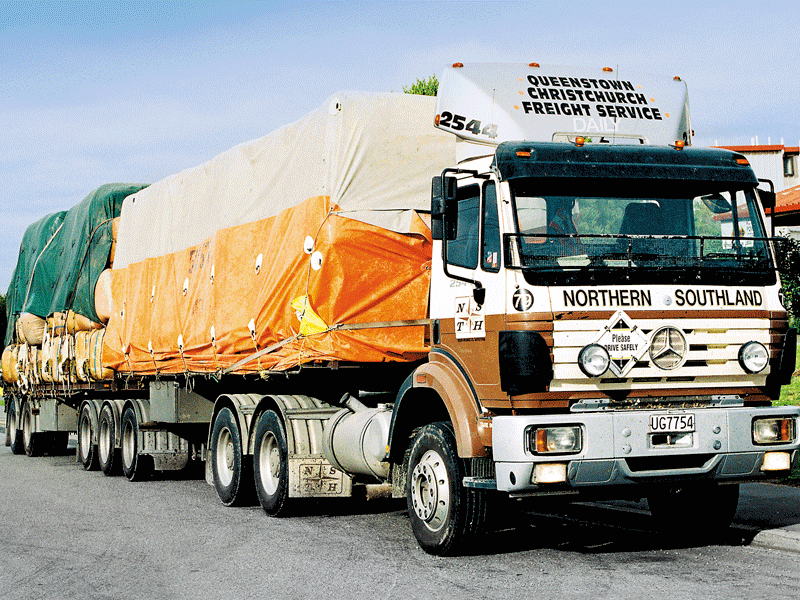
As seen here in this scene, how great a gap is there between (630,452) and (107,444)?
11.6 metres

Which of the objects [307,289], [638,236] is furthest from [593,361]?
[307,289]

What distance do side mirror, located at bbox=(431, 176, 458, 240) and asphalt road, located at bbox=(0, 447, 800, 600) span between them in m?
2.47

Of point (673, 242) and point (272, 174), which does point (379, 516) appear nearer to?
point (272, 174)

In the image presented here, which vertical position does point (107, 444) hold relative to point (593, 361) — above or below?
below

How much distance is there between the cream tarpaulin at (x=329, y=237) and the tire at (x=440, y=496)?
1.81m

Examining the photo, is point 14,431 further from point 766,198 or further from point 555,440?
point 766,198

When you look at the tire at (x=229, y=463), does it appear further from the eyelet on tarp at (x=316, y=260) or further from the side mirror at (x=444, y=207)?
the side mirror at (x=444, y=207)

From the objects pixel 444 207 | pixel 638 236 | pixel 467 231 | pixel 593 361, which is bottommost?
pixel 593 361

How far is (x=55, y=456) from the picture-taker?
2198 cm

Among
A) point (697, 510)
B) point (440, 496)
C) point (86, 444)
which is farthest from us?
point (86, 444)

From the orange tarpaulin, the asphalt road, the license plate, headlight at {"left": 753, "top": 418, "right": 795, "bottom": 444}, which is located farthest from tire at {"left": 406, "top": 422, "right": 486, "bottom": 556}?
headlight at {"left": 753, "top": 418, "right": 795, "bottom": 444}

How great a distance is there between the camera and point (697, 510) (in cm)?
Answer: 908

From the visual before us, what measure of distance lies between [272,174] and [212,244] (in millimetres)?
1886

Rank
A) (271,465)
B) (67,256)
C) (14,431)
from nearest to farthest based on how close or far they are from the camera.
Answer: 1. (271,465)
2. (67,256)
3. (14,431)
